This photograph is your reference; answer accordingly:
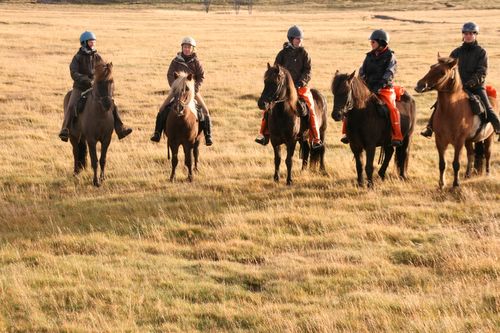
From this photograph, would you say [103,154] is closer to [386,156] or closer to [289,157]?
[289,157]

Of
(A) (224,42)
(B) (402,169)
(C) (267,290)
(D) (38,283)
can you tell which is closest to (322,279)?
(C) (267,290)

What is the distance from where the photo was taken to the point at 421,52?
46062mm

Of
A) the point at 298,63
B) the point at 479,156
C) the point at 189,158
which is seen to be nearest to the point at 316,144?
the point at 298,63

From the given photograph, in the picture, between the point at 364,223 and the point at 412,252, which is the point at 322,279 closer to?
the point at 412,252

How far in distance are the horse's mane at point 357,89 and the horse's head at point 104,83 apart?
4.39 meters

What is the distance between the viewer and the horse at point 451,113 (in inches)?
464

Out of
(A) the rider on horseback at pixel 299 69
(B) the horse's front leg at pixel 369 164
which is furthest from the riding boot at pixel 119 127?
(B) the horse's front leg at pixel 369 164

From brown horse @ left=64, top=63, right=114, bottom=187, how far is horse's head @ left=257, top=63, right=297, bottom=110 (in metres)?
3.13

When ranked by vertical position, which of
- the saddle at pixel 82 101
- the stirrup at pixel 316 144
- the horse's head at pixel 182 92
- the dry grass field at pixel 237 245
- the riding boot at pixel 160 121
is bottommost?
the dry grass field at pixel 237 245

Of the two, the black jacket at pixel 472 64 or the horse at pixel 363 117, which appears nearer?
the horse at pixel 363 117

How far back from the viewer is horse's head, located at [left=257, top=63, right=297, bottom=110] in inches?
477

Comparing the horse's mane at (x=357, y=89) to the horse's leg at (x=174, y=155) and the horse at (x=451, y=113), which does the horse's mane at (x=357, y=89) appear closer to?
the horse at (x=451, y=113)

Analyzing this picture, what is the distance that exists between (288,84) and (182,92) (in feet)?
6.88

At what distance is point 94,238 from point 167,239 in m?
1.10
